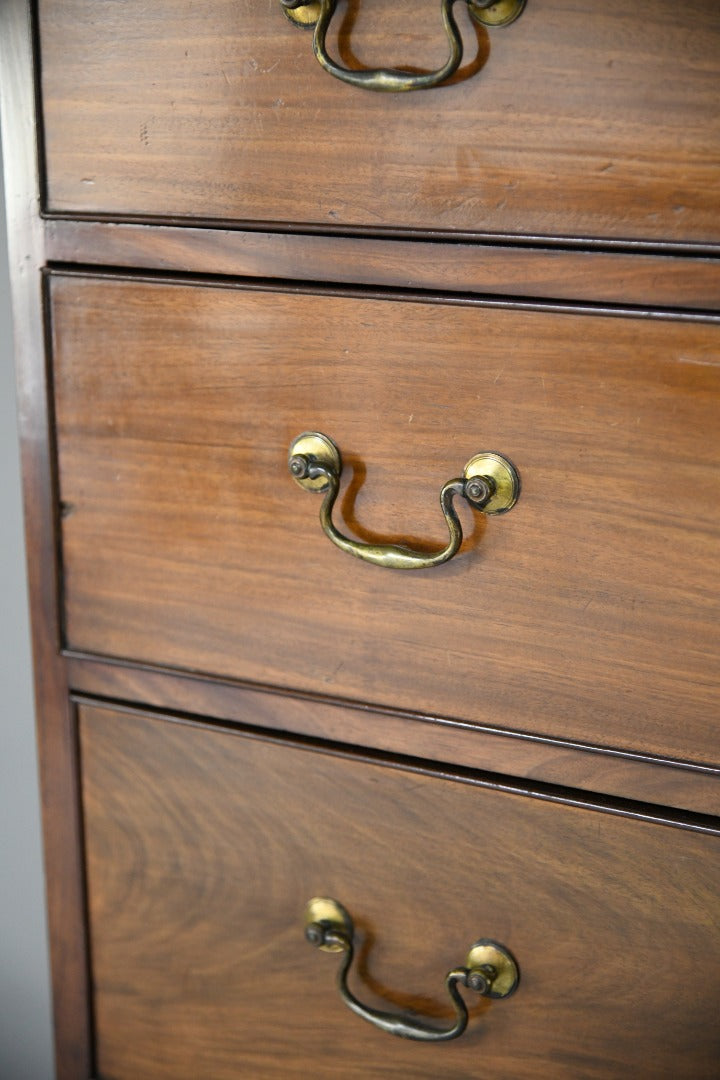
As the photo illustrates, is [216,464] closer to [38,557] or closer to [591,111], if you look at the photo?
[38,557]

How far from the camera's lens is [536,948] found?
1.76 ft

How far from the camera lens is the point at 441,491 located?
0.48 meters

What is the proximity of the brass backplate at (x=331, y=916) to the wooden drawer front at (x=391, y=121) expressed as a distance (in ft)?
1.12

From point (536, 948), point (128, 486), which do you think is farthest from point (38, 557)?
point (536, 948)

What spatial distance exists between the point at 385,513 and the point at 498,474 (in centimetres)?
6

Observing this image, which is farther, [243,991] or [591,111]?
[243,991]

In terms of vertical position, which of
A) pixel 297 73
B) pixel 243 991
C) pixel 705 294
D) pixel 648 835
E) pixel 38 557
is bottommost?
pixel 243 991

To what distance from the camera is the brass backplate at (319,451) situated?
0.50 metres

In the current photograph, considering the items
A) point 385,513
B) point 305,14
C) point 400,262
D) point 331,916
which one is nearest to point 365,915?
point 331,916

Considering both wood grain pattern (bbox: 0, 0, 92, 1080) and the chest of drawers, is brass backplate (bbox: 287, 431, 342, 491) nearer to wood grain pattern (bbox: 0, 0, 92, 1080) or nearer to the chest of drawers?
the chest of drawers

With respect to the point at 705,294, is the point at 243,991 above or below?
below

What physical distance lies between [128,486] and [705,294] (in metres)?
0.29

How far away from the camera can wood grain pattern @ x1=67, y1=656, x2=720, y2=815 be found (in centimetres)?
49

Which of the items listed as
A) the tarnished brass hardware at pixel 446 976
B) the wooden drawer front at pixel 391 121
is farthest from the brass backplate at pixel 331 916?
the wooden drawer front at pixel 391 121
